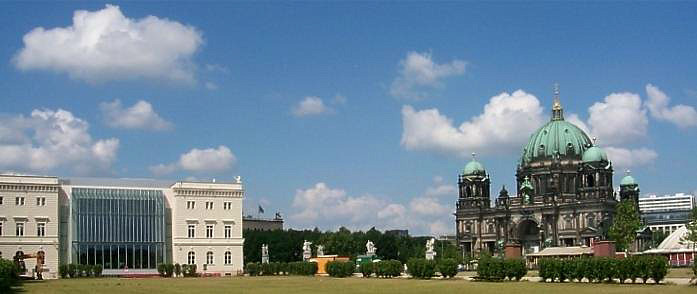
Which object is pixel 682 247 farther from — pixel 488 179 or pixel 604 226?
pixel 488 179

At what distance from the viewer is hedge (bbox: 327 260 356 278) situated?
94.6m

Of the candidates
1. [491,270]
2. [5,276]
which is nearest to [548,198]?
[491,270]

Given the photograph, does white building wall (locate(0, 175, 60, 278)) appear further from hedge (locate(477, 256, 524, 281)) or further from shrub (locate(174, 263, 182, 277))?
hedge (locate(477, 256, 524, 281))

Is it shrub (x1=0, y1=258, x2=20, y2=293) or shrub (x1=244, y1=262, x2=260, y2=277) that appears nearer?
shrub (x1=0, y1=258, x2=20, y2=293)

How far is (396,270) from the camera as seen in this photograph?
88812 millimetres

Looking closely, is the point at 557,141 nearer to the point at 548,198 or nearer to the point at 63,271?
the point at 548,198

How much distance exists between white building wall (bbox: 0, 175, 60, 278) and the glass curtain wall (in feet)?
8.54

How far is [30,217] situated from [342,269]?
1438 inches

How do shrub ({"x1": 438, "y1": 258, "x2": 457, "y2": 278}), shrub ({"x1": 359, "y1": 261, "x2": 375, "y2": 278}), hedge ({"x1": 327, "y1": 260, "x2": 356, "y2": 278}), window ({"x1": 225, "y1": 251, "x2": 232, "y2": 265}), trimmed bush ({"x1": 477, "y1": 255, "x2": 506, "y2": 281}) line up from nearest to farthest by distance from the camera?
1. trimmed bush ({"x1": 477, "y1": 255, "x2": 506, "y2": 281})
2. shrub ({"x1": 438, "y1": 258, "x2": 457, "y2": 278})
3. shrub ({"x1": 359, "y1": 261, "x2": 375, "y2": 278})
4. hedge ({"x1": 327, "y1": 260, "x2": 356, "y2": 278})
5. window ({"x1": 225, "y1": 251, "x2": 232, "y2": 265})

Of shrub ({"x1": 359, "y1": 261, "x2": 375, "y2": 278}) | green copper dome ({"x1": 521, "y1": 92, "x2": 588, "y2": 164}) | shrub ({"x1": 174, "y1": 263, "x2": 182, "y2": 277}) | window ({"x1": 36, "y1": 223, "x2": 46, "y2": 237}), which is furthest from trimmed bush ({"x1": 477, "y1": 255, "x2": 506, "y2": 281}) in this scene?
green copper dome ({"x1": 521, "y1": 92, "x2": 588, "y2": 164})

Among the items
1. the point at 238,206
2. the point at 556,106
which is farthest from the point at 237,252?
the point at 556,106

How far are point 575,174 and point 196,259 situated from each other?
7645cm

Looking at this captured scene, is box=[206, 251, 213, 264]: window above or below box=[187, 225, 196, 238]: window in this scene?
below

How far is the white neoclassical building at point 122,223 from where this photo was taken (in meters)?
109
